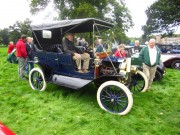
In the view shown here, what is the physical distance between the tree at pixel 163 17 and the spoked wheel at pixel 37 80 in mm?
26876

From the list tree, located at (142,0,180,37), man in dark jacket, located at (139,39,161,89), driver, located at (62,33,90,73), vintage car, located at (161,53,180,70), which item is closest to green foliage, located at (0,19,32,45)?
tree, located at (142,0,180,37)

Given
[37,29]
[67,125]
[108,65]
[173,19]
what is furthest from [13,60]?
[173,19]

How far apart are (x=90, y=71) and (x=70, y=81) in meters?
0.66

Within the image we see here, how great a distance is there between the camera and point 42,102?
17.7 feet

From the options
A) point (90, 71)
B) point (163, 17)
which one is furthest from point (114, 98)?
point (163, 17)

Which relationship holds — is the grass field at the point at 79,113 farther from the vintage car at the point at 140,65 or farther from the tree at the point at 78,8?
the tree at the point at 78,8

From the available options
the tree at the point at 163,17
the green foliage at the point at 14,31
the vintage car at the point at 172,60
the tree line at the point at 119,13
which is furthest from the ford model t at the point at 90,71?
the green foliage at the point at 14,31

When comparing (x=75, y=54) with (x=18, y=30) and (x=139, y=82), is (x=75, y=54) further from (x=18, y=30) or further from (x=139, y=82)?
(x=18, y=30)

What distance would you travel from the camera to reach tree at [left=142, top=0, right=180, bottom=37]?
1174 inches

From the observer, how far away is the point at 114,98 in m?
4.83

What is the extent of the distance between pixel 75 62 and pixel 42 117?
1.89 metres

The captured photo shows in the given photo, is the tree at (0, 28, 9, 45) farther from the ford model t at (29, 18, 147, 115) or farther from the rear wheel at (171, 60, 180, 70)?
the ford model t at (29, 18, 147, 115)

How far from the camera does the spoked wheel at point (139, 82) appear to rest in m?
6.17

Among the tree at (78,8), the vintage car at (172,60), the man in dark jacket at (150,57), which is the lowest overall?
the vintage car at (172,60)
